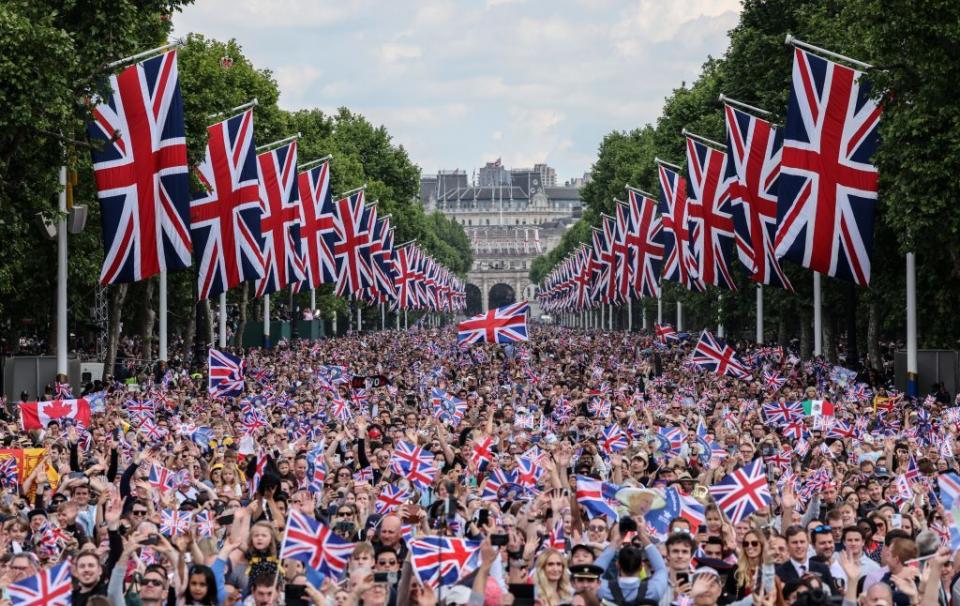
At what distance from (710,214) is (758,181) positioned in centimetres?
510

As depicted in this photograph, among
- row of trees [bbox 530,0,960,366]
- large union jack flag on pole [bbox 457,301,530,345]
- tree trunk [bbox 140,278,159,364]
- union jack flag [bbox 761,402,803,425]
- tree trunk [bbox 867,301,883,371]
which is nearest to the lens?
union jack flag [bbox 761,402,803,425]

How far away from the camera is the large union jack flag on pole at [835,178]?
1308 inches

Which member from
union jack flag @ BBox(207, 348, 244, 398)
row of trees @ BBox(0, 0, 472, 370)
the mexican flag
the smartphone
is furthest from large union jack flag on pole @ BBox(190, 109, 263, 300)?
the smartphone

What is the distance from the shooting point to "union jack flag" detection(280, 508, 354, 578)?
40.6ft

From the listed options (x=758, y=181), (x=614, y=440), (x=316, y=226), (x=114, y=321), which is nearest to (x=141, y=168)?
(x=614, y=440)

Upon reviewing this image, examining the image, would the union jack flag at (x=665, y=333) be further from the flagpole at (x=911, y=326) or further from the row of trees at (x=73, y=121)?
the flagpole at (x=911, y=326)

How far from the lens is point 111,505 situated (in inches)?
596

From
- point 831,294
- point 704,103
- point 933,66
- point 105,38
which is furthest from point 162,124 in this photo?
point 704,103

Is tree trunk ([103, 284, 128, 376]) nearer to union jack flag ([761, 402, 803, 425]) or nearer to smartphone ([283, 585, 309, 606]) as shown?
union jack flag ([761, 402, 803, 425])

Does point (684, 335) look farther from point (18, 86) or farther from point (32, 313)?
point (18, 86)

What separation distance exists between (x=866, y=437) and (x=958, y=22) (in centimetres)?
958

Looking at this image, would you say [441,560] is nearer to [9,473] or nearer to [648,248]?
[9,473]

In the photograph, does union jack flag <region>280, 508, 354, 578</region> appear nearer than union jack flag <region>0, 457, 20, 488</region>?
Yes

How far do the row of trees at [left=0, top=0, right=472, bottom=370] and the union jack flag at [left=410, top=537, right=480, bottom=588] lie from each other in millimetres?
19466
